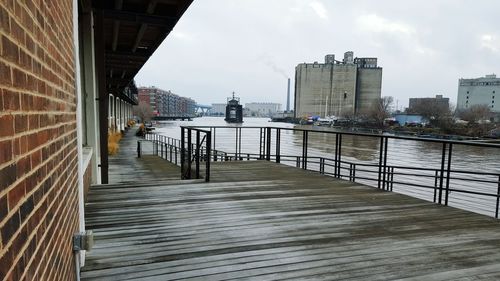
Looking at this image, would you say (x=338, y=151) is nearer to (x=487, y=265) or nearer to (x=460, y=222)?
(x=460, y=222)

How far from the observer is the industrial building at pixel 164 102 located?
11675 cm

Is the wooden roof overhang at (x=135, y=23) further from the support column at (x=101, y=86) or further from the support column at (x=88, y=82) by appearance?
the support column at (x=88, y=82)

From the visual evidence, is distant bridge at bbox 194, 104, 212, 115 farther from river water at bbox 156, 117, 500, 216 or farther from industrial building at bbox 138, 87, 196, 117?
river water at bbox 156, 117, 500, 216

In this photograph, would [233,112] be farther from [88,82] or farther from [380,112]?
[88,82]

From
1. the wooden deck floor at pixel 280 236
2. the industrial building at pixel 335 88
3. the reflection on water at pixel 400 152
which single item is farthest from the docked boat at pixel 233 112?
the wooden deck floor at pixel 280 236

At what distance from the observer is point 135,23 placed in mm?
6746

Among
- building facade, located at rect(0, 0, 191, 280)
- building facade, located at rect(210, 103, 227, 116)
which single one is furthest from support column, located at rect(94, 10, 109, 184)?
building facade, located at rect(210, 103, 227, 116)

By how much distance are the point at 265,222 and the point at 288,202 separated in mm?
887

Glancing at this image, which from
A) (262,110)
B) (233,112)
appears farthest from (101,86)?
(262,110)

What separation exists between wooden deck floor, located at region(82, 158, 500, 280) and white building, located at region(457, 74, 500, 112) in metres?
101

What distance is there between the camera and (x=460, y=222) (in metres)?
3.85

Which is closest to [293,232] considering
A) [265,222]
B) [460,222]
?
[265,222]

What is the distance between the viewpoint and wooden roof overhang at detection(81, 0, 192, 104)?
608cm

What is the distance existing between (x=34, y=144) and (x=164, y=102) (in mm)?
136201
